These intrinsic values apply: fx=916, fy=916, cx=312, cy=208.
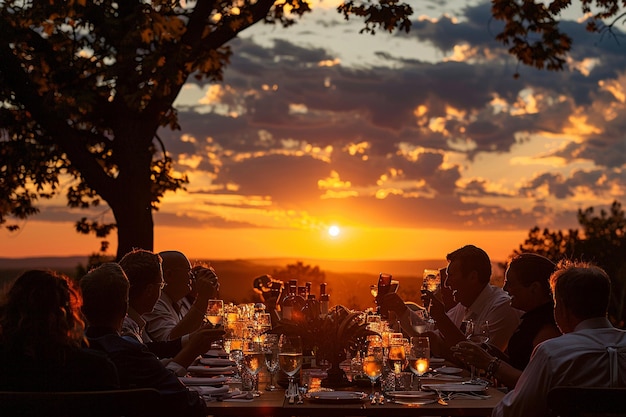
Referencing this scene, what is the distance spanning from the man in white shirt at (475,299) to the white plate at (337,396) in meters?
2.14

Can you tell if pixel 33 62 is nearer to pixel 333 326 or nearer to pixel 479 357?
pixel 333 326

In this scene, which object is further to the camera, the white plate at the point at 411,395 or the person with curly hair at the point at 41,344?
the white plate at the point at 411,395

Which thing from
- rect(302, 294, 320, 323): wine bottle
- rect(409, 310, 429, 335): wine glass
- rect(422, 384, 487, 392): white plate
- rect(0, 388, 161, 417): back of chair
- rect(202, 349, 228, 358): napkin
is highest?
rect(302, 294, 320, 323): wine bottle

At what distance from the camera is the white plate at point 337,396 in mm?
4934

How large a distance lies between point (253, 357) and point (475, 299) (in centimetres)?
291

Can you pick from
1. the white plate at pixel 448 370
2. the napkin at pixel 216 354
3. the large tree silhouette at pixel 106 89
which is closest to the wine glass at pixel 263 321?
the napkin at pixel 216 354

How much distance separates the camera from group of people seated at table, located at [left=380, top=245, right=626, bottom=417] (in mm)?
4332

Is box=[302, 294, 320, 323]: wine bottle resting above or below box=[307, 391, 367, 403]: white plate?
above

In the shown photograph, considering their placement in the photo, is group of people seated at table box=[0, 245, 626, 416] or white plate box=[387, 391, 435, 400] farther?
white plate box=[387, 391, 435, 400]

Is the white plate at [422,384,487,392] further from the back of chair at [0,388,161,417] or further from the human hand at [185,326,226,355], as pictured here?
the back of chair at [0,388,161,417]

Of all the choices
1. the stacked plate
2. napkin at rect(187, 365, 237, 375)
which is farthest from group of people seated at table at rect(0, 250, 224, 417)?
the stacked plate

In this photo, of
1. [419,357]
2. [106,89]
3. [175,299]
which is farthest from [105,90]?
[419,357]

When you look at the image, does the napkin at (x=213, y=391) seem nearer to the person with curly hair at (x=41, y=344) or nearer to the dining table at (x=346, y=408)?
the dining table at (x=346, y=408)

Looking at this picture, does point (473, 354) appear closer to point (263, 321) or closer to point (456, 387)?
point (456, 387)
